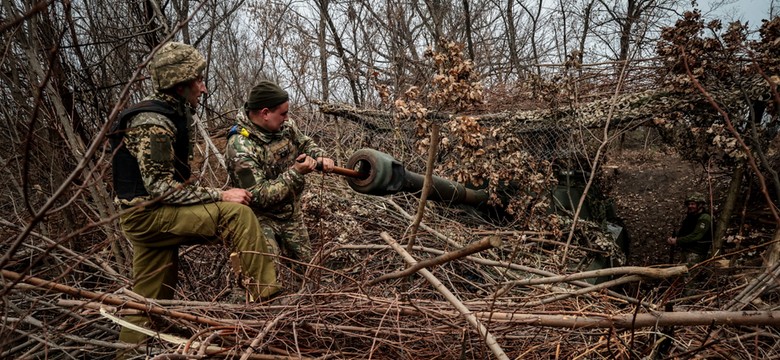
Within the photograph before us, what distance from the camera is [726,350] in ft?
6.89

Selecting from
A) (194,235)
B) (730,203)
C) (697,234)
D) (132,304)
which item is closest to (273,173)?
(194,235)

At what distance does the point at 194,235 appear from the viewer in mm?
2871

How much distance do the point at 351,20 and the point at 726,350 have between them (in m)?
12.4

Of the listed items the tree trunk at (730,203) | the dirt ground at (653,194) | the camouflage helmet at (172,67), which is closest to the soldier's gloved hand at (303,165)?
the camouflage helmet at (172,67)

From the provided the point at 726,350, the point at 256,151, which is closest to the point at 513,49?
the point at 256,151

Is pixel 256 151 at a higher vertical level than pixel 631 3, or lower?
lower

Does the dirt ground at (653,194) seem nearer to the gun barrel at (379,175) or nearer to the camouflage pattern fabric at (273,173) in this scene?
the gun barrel at (379,175)

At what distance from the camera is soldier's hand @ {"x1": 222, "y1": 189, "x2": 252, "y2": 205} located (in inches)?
115

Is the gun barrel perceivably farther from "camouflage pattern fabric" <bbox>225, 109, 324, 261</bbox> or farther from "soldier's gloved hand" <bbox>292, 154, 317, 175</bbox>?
"camouflage pattern fabric" <bbox>225, 109, 324, 261</bbox>

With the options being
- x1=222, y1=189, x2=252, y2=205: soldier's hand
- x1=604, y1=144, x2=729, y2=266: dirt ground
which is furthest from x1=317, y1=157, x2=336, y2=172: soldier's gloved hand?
x1=604, y1=144, x2=729, y2=266: dirt ground

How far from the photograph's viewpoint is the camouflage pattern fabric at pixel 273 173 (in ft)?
10.5

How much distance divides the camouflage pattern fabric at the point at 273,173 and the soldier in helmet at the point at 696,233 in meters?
5.49

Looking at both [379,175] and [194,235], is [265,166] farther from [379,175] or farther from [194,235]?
[379,175]

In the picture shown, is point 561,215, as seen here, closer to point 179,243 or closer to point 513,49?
point 179,243
